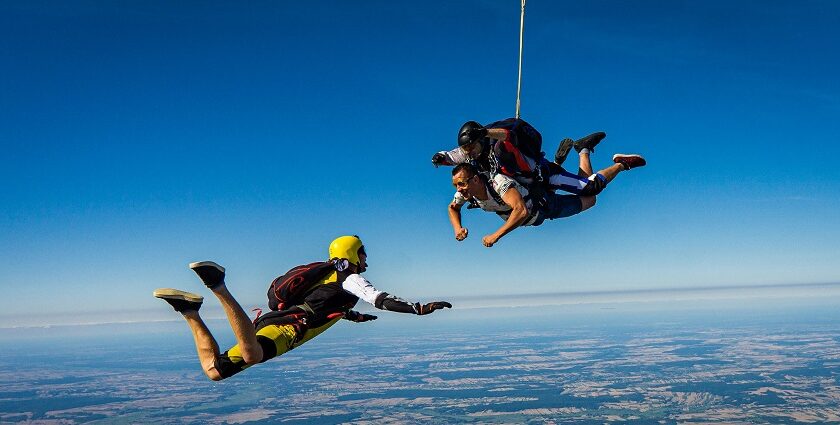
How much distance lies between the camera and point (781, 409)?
448 feet

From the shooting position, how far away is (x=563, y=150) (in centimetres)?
902

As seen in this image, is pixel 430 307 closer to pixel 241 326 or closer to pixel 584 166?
pixel 241 326

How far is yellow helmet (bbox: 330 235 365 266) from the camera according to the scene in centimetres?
751

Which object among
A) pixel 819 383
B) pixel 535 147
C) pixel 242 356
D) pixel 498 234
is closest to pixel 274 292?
pixel 242 356

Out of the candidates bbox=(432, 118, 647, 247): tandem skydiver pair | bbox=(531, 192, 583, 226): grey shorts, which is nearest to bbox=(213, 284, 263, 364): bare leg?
bbox=(432, 118, 647, 247): tandem skydiver pair

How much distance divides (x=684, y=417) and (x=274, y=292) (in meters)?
150

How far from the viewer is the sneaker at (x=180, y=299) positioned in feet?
21.7

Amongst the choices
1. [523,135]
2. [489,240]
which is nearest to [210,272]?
[489,240]

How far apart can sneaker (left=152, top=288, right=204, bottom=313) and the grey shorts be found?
4502 mm

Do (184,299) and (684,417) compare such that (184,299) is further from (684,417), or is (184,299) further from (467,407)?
(467,407)

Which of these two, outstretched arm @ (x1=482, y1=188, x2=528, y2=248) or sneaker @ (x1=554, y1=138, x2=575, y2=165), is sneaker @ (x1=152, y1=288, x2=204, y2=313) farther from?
sneaker @ (x1=554, y1=138, x2=575, y2=165)

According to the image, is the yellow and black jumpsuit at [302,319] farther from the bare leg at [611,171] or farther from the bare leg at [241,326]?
the bare leg at [611,171]

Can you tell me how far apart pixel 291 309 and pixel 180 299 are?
1.58 metres

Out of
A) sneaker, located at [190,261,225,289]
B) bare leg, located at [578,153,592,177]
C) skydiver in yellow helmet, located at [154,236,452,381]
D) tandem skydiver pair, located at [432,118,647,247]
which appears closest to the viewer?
sneaker, located at [190,261,225,289]
